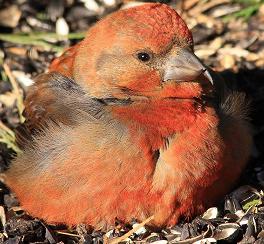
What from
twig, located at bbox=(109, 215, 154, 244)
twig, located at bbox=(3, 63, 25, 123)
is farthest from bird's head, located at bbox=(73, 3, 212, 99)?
twig, located at bbox=(3, 63, 25, 123)

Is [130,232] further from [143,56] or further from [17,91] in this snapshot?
[17,91]

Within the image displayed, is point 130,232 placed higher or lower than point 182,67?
lower

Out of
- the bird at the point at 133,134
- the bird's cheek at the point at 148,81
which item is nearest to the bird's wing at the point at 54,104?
the bird at the point at 133,134

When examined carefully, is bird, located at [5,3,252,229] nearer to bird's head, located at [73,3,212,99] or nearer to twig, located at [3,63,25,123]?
bird's head, located at [73,3,212,99]

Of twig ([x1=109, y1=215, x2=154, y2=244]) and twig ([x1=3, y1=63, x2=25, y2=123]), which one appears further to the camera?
twig ([x1=3, y1=63, x2=25, y2=123])

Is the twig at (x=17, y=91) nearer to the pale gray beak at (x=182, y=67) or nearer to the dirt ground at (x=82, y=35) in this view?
the dirt ground at (x=82, y=35)

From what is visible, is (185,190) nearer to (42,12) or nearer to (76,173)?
(76,173)

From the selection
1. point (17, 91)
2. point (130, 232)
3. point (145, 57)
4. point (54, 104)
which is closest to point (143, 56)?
point (145, 57)
